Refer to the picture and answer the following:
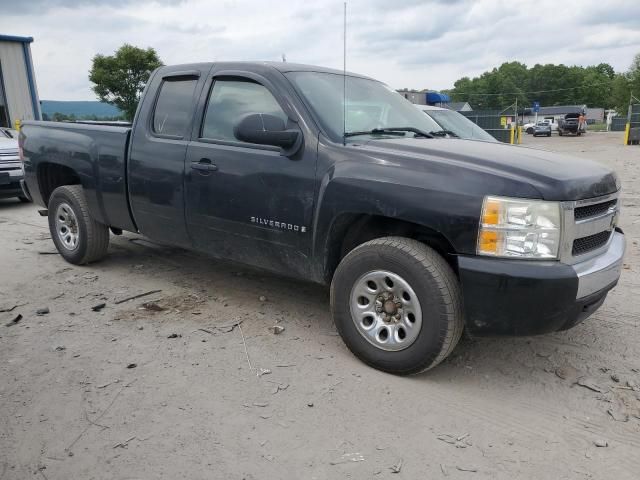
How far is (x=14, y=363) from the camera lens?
3.41 m

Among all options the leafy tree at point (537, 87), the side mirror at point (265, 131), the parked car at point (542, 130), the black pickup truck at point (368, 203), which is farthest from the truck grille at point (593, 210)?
the leafy tree at point (537, 87)

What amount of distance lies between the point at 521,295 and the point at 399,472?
1.08 metres

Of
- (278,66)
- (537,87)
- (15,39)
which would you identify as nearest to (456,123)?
(278,66)

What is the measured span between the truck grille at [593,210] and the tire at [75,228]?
4255mm

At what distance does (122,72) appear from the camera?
122ft

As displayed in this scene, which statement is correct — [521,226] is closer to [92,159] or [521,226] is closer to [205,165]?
[205,165]

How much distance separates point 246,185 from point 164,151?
3.10 ft

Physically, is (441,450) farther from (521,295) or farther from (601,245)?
(601,245)

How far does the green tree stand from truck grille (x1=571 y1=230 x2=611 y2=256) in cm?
3739

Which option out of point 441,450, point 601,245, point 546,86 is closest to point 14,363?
point 441,450

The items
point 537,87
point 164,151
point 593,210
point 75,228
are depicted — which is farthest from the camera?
point 537,87

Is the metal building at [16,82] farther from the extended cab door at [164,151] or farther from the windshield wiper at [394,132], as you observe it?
the windshield wiper at [394,132]

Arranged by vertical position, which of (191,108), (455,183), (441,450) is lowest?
(441,450)

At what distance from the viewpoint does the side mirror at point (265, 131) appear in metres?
3.38
